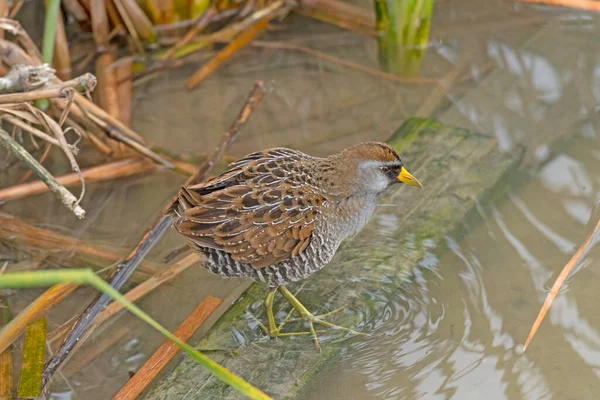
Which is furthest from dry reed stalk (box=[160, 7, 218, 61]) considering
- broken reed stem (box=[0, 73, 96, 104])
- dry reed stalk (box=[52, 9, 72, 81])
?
broken reed stem (box=[0, 73, 96, 104])

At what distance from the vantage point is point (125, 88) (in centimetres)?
438

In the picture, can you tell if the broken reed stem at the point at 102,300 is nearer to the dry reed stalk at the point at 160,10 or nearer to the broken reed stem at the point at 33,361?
the broken reed stem at the point at 33,361

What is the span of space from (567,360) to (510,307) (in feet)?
1.06

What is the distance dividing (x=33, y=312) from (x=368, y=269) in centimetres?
139

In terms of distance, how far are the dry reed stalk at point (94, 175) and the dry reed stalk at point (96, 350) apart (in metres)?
0.93

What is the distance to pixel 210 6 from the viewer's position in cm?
486

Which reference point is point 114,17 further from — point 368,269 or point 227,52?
point 368,269

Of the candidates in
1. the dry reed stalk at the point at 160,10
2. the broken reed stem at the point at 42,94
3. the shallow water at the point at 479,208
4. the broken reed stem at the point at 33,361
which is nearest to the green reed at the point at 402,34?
the shallow water at the point at 479,208

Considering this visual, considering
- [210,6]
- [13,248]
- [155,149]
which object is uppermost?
[210,6]

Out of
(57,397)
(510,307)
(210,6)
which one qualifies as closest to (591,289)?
(510,307)

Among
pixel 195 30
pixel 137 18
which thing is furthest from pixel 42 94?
pixel 195 30

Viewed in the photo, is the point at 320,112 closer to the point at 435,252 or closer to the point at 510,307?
the point at 435,252

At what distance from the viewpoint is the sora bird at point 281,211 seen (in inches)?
111

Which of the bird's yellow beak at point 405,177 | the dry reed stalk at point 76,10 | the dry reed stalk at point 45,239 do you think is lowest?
the dry reed stalk at point 45,239
